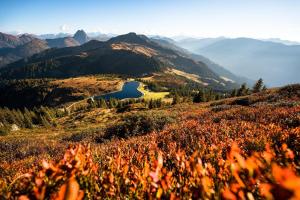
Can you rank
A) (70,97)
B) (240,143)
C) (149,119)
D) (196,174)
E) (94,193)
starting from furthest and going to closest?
(70,97) → (149,119) → (240,143) → (94,193) → (196,174)

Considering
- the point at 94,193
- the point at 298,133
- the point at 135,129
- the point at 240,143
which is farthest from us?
the point at 135,129

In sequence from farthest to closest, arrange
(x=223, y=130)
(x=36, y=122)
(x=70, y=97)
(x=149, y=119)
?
(x=70, y=97) → (x=36, y=122) → (x=149, y=119) → (x=223, y=130)

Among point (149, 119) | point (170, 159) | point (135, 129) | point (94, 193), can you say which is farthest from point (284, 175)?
point (149, 119)

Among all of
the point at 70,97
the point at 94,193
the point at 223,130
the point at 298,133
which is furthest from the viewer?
the point at 70,97

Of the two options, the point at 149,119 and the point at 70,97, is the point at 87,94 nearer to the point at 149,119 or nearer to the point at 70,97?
the point at 70,97

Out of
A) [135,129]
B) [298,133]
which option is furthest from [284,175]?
[135,129]

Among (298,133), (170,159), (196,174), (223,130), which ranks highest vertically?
(196,174)

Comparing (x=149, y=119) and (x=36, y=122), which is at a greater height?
(x=149, y=119)

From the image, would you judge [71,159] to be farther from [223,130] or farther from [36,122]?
[36,122]

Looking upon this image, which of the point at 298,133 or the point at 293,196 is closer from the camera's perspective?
the point at 293,196
